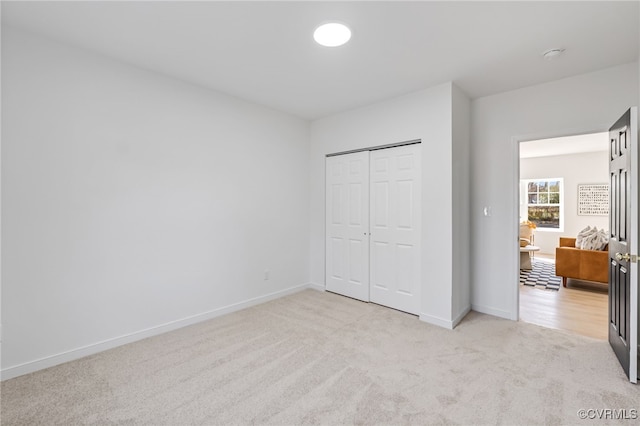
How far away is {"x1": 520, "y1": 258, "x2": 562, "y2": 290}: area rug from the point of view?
486 centimetres

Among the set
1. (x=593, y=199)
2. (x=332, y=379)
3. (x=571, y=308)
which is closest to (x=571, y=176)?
(x=593, y=199)

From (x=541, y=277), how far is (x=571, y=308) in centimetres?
188

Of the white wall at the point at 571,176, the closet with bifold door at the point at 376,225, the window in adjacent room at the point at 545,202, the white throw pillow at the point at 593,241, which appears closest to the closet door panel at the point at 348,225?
the closet with bifold door at the point at 376,225

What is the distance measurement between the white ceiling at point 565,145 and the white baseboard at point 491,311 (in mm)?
4263

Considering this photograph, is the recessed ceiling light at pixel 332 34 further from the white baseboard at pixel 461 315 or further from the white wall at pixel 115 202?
the white baseboard at pixel 461 315

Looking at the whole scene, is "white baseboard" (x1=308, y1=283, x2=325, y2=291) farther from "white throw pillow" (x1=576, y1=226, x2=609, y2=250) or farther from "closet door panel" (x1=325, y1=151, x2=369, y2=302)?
"white throw pillow" (x1=576, y1=226, x2=609, y2=250)

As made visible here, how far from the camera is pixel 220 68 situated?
9.37 ft

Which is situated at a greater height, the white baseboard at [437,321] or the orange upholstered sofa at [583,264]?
the orange upholstered sofa at [583,264]

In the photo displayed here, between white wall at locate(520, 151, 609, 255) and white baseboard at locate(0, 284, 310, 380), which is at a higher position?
white wall at locate(520, 151, 609, 255)

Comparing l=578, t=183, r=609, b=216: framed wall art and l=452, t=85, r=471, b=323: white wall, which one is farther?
l=578, t=183, r=609, b=216: framed wall art

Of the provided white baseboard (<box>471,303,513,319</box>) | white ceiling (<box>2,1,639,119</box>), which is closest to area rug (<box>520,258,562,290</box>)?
white baseboard (<box>471,303,513,319</box>)

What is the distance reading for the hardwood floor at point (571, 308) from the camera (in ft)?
10.4

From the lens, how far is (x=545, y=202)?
324 inches

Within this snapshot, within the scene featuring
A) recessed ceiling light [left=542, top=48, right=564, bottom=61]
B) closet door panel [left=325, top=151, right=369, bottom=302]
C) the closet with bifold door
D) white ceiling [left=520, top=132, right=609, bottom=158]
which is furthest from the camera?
white ceiling [left=520, top=132, right=609, bottom=158]
